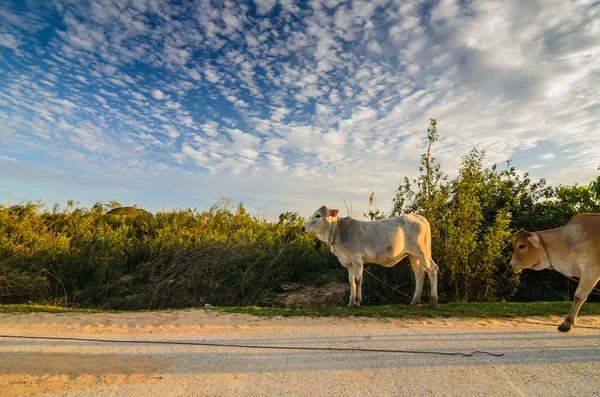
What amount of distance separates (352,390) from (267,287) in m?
8.38

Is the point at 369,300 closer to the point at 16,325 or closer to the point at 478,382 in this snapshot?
the point at 478,382

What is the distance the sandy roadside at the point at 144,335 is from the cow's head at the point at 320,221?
248cm

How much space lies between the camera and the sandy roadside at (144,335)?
3.99 metres

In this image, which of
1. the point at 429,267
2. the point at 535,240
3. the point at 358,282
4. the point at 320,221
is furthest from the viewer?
the point at 320,221

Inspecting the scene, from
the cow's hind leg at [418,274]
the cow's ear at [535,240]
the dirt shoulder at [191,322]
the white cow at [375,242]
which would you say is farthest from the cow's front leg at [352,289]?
Answer: the cow's ear at [535,240]

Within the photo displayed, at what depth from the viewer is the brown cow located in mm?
5848

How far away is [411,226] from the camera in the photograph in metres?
8.78

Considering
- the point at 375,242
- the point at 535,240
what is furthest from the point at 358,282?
the point at 535,240

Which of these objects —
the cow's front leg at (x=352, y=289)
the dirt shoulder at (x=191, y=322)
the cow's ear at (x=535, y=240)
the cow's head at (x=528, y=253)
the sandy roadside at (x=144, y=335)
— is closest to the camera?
the sandy roadside at (x=144, y=335)

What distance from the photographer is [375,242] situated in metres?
8.55

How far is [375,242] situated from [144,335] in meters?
5.16

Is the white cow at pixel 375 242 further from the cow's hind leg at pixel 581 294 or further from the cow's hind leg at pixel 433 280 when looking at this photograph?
the cow's hind leg at pixel 581 294

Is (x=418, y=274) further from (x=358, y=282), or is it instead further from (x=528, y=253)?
(x=528, y=253)

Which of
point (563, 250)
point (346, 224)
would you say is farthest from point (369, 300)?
point (563, 250)
